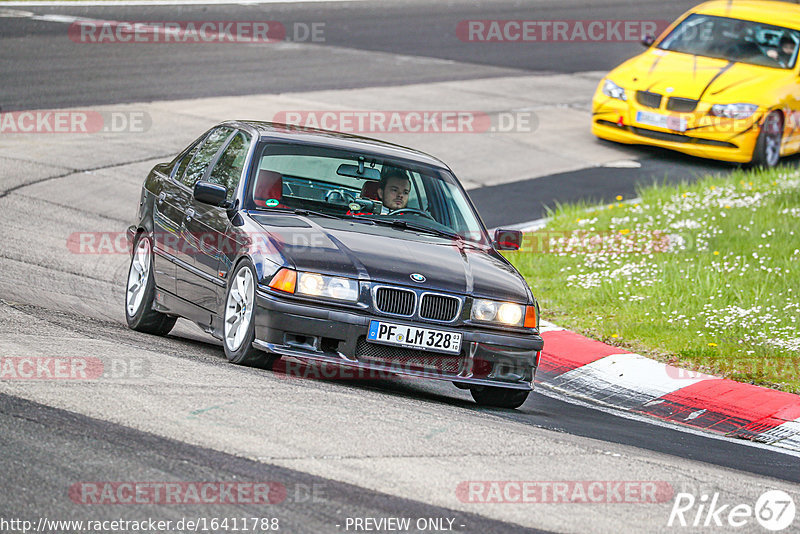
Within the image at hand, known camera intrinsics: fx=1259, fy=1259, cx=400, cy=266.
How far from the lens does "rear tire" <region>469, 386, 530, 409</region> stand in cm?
782

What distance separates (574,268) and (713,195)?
322 centimetres

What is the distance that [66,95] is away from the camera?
18219mm

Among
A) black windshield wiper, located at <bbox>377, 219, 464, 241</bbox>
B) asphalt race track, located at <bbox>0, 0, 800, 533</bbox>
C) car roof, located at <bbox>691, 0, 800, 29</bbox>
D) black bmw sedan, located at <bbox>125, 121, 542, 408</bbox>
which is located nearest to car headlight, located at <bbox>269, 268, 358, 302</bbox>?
black bmw sedan, located at <bbox>125, 121, 542, 408</bbox>

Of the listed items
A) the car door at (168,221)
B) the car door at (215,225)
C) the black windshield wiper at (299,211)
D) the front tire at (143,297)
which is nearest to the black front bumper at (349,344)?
the car door at (215,225)

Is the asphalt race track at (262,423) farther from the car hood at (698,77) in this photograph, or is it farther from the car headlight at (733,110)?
the car hood at (698,77)

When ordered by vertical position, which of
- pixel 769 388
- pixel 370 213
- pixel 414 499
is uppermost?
pixel 370 213

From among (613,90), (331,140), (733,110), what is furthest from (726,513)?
(613,90)

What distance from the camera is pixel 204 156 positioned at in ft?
29.7

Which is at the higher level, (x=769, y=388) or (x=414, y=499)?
(x=414, y=499)

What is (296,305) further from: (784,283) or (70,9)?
(70,9)

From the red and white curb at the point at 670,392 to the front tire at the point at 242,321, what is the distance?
252 centimetres

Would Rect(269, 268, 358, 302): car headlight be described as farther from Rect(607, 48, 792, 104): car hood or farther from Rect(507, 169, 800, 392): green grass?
Rect(607, 48, 792, 104): car hood

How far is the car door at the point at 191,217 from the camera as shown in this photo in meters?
8.27

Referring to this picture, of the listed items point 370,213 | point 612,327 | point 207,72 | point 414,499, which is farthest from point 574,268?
point 207,72
